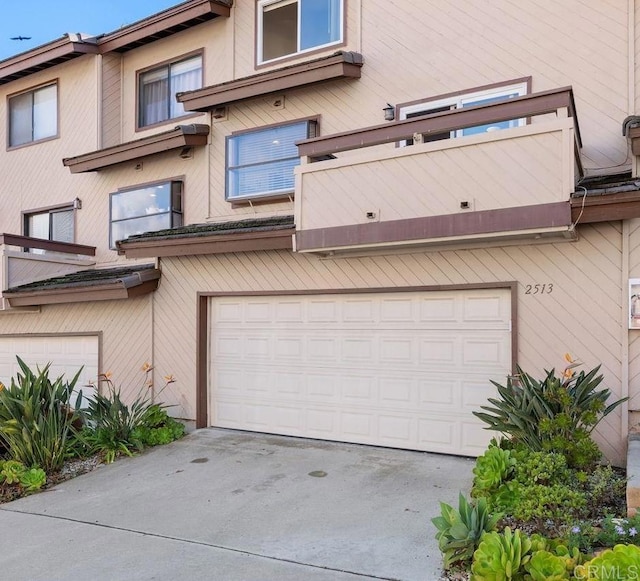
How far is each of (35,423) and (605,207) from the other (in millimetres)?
7978

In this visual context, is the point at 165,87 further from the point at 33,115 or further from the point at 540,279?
the point at 540,279

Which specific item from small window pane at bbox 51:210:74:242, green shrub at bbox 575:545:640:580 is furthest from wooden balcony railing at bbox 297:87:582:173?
small window pane at bbox 51:210:74:242

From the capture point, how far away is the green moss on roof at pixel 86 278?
432 inches

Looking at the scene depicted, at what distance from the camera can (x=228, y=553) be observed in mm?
5582

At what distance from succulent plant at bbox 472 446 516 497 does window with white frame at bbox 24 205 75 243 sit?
11.1 metres

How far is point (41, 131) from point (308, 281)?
9.17m

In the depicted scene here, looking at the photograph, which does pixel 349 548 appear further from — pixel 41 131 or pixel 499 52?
pixel 41 131

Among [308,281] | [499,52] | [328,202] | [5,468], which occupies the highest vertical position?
[499,52]

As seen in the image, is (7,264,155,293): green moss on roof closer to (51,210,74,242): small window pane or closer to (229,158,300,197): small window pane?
(51,210,74,242): small window pane

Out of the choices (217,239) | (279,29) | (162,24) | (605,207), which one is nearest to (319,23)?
(279,29)

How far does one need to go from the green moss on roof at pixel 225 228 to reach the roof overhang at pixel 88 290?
27.7 inches

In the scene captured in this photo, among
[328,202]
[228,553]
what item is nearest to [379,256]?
[328,202]

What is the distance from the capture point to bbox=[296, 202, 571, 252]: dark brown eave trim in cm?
686

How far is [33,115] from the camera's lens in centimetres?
1487
